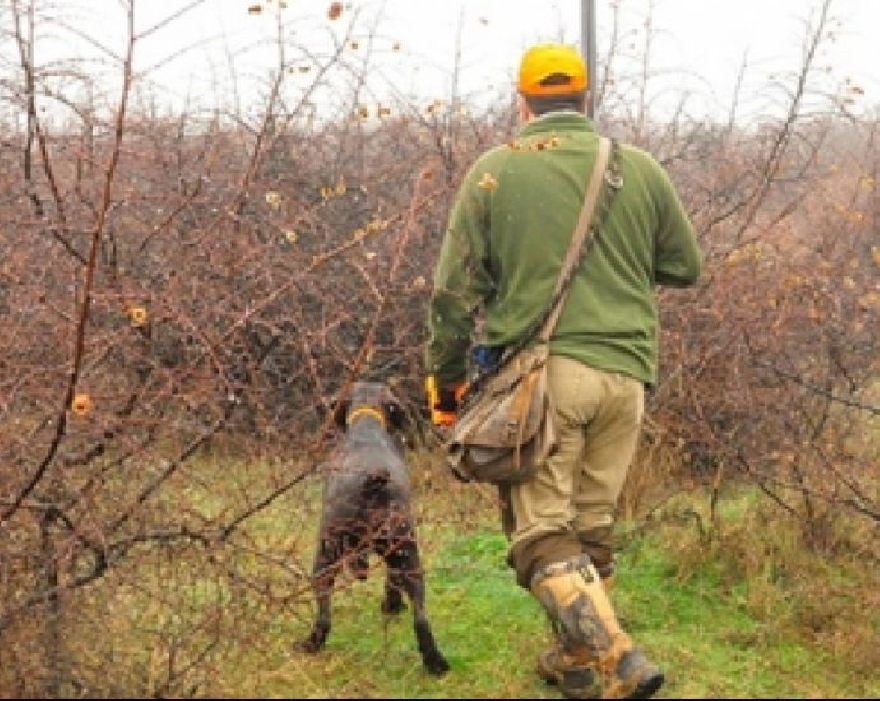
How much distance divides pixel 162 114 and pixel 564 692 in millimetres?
4581

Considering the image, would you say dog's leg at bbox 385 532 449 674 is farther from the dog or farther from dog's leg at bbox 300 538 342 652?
dog's leg at bbox 300 538 342 652

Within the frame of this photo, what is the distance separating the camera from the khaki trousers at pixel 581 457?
3.54 m

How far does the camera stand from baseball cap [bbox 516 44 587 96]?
12.2ft

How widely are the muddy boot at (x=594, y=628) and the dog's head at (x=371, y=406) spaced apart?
1274 mm

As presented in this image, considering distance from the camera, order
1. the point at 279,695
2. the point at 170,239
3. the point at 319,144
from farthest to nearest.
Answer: the point at 319,144, the point at 170,239, the point at 279,695

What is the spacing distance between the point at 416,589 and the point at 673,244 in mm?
1468

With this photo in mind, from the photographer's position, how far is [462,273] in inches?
143

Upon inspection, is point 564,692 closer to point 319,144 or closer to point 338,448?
point 338,448

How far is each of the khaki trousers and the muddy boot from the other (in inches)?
5.6

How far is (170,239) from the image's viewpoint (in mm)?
6148

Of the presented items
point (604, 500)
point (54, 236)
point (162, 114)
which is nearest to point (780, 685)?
point (604, 500)

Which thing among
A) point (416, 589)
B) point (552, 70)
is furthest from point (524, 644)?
point (552, 70)

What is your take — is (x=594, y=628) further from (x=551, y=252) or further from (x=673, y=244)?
(x=673, y=244)

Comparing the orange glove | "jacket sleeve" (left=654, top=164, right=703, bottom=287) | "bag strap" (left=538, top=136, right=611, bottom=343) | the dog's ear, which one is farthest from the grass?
"jacket sleeve" (left=654, top=164, right=703, bottom=287)
